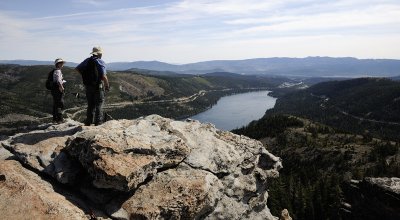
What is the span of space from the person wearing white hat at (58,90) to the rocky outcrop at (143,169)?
261 cm

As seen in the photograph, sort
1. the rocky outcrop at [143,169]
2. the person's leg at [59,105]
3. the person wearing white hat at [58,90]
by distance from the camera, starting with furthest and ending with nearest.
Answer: the person's leg at [59,105] → the person wearing white hat at [58,90] → the rocky outcrop at [143,169]

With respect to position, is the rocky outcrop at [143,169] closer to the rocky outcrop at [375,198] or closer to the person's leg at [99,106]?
the person's leg at [99,106]

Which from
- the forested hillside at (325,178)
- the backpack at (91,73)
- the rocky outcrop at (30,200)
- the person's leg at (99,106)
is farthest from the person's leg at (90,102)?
the forested hillside at (325,178)

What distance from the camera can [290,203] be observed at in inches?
4053

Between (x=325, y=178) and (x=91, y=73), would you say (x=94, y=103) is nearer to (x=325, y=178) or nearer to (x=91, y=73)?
(x=91, y=73)

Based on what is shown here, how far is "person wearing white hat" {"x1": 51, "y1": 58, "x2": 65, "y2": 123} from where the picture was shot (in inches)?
1161

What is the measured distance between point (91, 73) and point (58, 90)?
15.8ft

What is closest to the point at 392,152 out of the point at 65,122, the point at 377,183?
the point at 377,183

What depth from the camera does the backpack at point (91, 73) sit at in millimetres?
26844

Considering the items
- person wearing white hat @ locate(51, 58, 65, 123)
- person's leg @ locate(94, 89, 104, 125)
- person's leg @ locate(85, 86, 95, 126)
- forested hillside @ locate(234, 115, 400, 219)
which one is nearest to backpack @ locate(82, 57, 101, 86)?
person's leg @ locate(85, 86, 95, 126)

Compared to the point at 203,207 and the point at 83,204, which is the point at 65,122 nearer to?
the point at 83,204

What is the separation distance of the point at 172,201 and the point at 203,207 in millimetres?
2270

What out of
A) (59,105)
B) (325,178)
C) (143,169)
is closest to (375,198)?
(143,169)

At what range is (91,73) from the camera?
26922 millimetres
